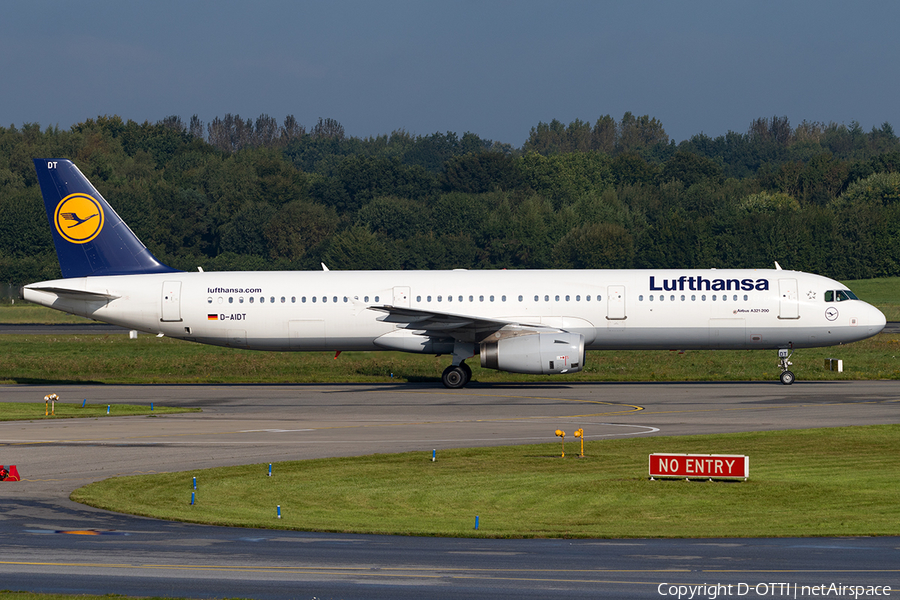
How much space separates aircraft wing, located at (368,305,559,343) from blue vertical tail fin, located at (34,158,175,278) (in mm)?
12349

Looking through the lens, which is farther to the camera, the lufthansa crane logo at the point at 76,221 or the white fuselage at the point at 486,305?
the lufthansa crane logo at the point at 76,221

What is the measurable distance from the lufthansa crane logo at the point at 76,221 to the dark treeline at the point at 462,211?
7376 centimetres

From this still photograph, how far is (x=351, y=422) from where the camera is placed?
3256 cm

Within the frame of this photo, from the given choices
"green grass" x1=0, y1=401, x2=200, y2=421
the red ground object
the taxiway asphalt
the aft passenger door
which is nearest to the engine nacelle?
the taxiway asphalt

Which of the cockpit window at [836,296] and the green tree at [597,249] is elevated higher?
the green tree at [597,249]

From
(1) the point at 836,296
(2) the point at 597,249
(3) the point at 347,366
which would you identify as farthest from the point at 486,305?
(2) the point at 597,249

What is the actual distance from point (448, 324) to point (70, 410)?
14486 mm

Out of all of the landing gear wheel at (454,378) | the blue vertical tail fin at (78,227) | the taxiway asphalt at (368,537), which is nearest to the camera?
the taxiway asphalt at (368,537)

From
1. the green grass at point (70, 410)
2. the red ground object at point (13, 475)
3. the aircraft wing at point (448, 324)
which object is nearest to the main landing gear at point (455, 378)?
the aircraft wing at point (448, 324)

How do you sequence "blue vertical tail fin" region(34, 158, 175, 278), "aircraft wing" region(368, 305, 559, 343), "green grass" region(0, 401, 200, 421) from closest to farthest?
"green grass" region(0, 401, 200, 421) < "aircraft wing" region(368, 305, 559, 343) < "blue vertical tail fin" region(34, 158, 175, 278)

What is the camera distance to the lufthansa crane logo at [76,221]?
1715 inches

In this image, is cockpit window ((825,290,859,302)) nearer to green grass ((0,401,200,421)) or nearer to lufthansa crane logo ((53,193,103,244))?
green grass ((0,401,200,421))

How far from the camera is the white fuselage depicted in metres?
41.7

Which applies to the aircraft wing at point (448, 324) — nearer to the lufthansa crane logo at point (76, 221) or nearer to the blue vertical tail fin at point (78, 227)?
the blue vertical tail fin at point (78, 227)
